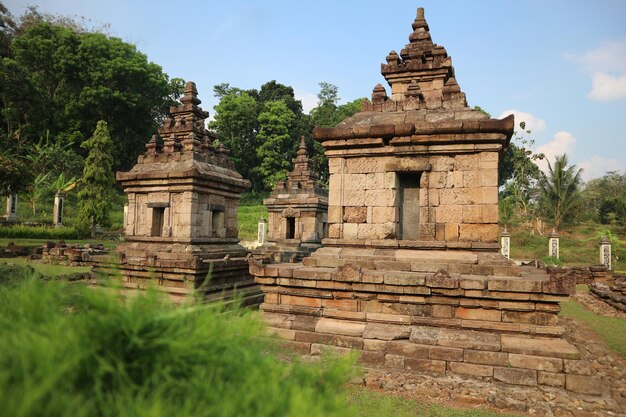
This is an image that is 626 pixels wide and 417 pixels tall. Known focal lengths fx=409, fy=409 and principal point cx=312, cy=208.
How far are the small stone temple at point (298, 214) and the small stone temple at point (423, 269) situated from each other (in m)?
10.5

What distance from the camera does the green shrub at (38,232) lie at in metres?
23.1

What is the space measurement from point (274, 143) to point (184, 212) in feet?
121

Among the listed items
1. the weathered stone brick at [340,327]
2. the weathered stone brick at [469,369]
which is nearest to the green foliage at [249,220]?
the weathered stone brick at [340,327]

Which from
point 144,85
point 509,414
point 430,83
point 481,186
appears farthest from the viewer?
point 144,85

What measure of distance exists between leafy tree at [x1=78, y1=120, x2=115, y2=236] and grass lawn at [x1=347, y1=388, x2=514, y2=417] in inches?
1078

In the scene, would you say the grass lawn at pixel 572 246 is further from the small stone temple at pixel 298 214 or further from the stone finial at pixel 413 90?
the stone finial at pixel 413 90

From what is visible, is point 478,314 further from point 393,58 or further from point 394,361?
point 393,58

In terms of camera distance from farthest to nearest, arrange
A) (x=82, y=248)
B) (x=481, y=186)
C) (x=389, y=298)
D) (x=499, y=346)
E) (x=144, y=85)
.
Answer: (x=144, y=85) → (x=82, y=248) → (x=481, y=186) → (x=389, y=298) → (x=499, y=346)

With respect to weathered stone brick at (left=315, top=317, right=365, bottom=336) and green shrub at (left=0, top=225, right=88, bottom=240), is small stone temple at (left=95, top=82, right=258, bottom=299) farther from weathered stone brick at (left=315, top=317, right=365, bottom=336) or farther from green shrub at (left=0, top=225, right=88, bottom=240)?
green shrub at (left=0, top=225, right=88, bottom=240)

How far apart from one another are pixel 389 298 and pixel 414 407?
74.6 inches

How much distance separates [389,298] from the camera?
6.50 metres

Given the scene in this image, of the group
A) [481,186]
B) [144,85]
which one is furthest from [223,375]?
[144,85]

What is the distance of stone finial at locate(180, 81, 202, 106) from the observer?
11.6 meters

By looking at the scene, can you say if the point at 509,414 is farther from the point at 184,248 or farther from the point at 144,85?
the point at 144,85
